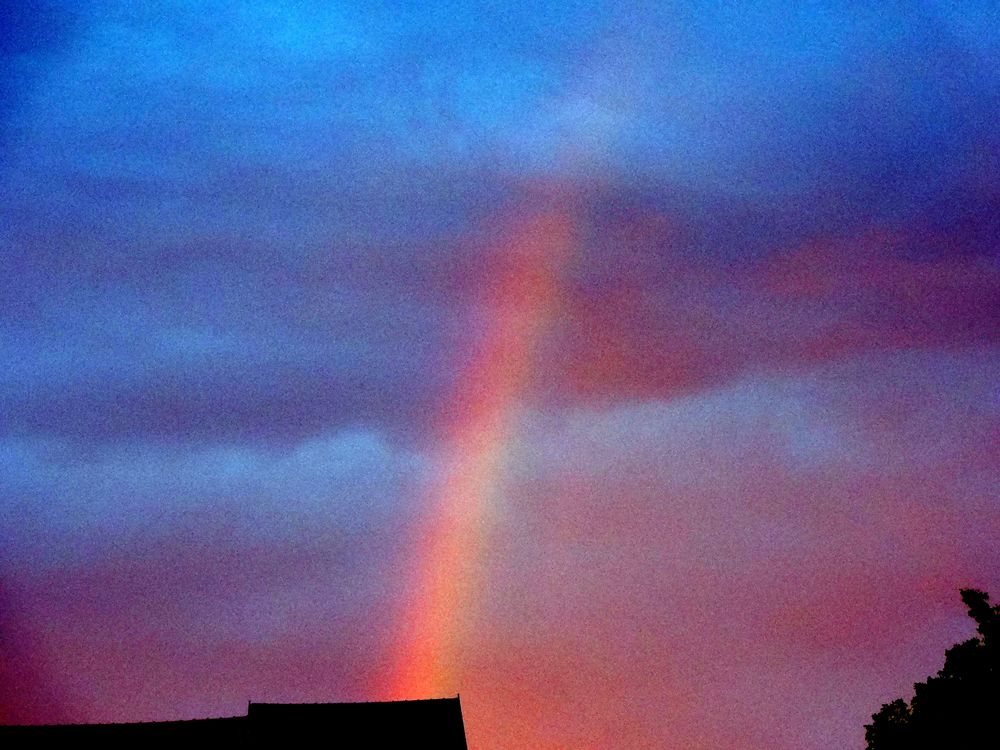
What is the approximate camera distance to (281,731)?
3766 cm

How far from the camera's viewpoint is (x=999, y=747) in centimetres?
4062

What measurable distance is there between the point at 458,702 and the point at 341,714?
4.74m

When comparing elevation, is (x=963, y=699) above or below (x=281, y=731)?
below

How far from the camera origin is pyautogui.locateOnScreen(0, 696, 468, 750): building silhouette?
37.4m

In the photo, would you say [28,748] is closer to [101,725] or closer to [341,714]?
[101,725]

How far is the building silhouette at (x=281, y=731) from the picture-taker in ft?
123

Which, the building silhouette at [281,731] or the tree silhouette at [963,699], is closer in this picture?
the building silhouette at [281,731]

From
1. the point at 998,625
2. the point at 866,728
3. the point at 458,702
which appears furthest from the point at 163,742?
the point at 998,625

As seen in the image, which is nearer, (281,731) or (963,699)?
(281,731)

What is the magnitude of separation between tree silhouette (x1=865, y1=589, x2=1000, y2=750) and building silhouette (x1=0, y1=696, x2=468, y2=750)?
2118 cm

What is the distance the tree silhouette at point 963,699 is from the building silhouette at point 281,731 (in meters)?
21.2

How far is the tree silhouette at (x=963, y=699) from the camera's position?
42.1m

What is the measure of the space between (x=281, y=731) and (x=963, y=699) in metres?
29.5

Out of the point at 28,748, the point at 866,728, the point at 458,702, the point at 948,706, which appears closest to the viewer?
the point at 28,748
